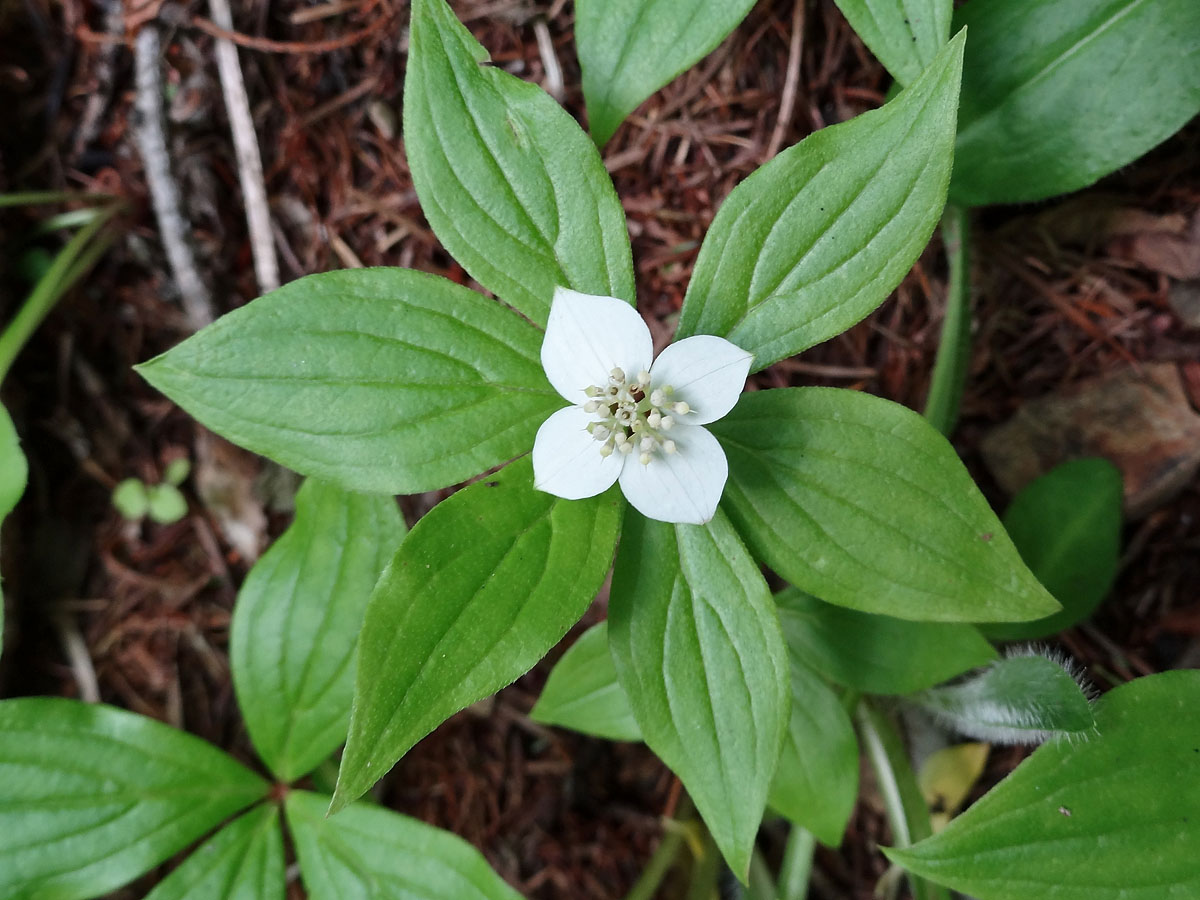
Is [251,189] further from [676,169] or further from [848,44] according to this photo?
[848,44]

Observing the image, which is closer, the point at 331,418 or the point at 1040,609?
the point at 1040,609

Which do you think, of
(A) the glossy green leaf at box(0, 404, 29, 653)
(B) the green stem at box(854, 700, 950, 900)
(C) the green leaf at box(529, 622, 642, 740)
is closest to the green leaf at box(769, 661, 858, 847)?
(B) the green stem at box(854, 700, 950, 900)

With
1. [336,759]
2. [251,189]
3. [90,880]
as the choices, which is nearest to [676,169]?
[251,189]

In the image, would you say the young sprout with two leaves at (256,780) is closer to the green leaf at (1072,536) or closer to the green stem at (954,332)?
the green stem at (954,332)

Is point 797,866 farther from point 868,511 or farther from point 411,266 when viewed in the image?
point 411,266

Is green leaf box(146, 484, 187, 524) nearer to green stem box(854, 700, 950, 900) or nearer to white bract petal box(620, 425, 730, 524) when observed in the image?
white bract petal box(620, 425, 730, 524)
